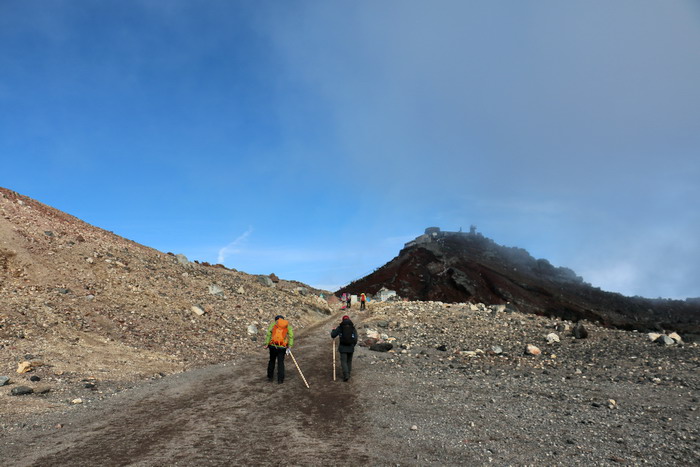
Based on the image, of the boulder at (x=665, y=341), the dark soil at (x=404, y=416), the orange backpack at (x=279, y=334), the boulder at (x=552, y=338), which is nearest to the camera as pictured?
the dark soil at (x=404, y=416)

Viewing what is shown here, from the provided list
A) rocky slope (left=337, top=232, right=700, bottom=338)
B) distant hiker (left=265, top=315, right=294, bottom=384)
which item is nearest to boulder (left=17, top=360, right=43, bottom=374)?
distant hiker (left=265, top=315, right=294, bottom=384)

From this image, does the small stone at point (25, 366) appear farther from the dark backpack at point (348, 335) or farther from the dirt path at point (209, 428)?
the dark backpack at point (348, 335)

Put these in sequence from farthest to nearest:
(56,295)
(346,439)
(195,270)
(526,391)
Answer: (195,270)
(56,295)
(526,391)
(346,439)

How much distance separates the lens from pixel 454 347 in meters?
20.3

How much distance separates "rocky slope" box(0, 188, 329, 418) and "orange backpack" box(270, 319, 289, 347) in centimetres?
522

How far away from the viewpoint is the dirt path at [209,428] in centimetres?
793

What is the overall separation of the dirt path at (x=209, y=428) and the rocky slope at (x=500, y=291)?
6712 centimetres

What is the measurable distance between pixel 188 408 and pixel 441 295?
70850 mm

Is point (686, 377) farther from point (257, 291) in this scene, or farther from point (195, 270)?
point (195, 270)

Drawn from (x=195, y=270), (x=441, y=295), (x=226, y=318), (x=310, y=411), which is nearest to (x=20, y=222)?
(x=195, y=270)

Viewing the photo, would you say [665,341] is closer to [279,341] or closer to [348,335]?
[348,335]

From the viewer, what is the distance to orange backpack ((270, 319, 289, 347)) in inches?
559

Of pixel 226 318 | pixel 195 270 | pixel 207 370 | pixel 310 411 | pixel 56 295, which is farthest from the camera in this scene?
pixel 195 270

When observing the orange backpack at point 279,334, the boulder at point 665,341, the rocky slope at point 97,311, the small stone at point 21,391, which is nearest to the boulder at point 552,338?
the boulder at point 665,341
